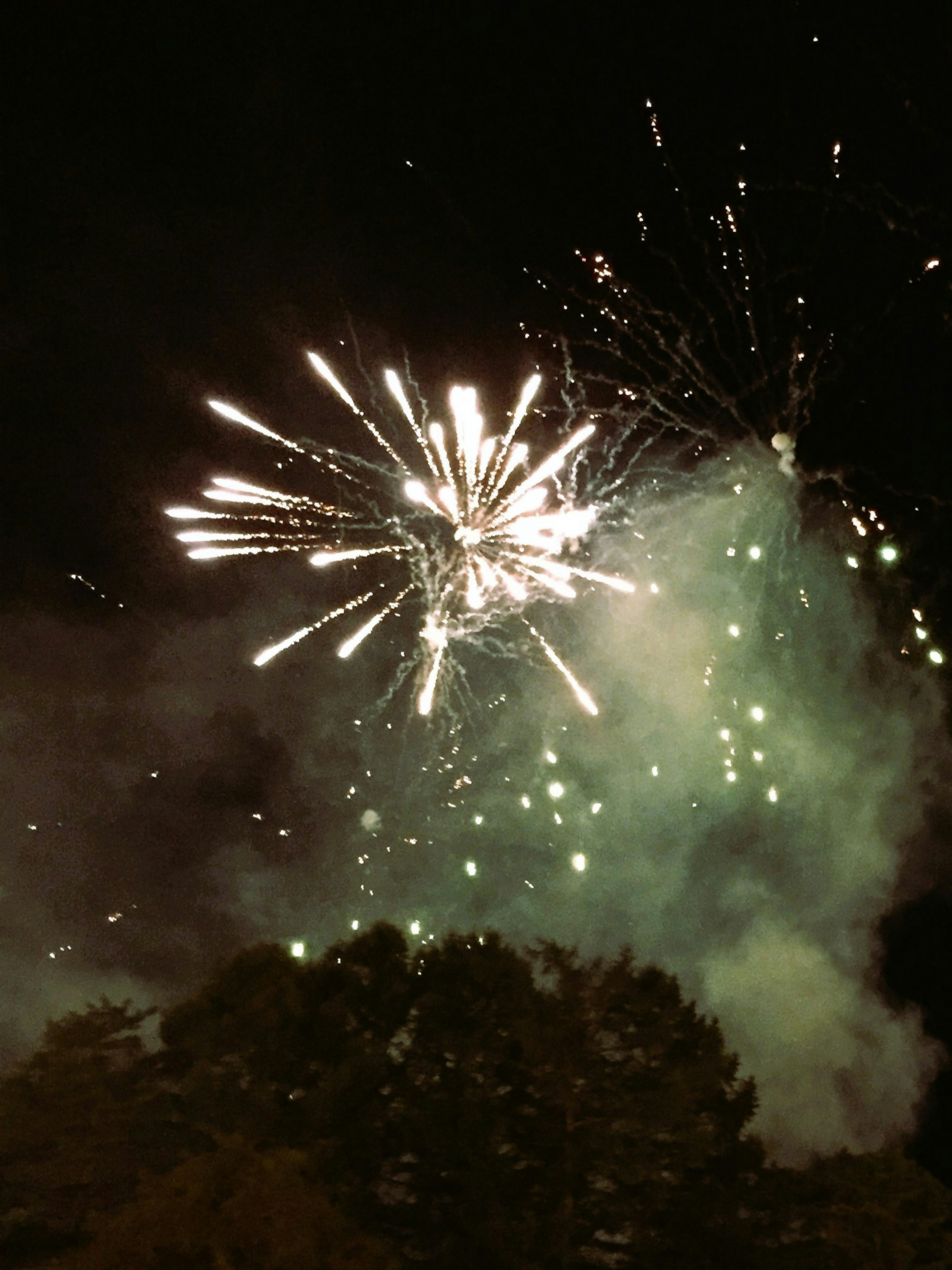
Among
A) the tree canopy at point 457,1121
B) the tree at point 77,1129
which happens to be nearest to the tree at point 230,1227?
the tree canopy at point 457,1121

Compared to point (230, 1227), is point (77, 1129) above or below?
above

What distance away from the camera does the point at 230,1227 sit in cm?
986

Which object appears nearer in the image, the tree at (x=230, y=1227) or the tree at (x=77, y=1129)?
the tree at (x=230, y=1227)

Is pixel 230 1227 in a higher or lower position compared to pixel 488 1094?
lower

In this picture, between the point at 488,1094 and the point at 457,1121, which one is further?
the point at 488,1094

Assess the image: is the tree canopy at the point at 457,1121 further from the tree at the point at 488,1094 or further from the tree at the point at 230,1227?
the tree at the point at 230,1227

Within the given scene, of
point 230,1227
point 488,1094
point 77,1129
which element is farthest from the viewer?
point 488,1094

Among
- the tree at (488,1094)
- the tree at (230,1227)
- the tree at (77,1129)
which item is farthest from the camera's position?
the tree at (488,1094)

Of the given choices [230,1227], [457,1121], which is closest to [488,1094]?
[457,1121]

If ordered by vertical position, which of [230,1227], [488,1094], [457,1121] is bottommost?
[230,1227]

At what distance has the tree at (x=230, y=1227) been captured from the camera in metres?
9.58

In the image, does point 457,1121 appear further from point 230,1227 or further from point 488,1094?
point 230,1227

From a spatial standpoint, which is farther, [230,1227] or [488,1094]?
[488,1094]

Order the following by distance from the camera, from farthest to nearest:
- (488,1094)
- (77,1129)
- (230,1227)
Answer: (488,1094), (77,1129), (230,1227)
